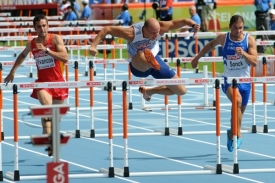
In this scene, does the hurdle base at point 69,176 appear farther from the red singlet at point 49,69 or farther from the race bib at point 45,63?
the race bib at point 45,63

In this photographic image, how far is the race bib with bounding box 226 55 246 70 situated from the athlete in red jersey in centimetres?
222

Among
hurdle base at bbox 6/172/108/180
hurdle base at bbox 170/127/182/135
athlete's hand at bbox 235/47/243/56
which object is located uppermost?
athlete's hand at bbox 235/47/243/56

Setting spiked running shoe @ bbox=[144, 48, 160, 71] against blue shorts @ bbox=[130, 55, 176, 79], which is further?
blue shorts @ bbox=[130, 55, 176, 79]

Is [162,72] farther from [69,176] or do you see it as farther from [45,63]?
[69,176]

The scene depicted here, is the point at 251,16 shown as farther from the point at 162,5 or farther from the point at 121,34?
the point at 121,34

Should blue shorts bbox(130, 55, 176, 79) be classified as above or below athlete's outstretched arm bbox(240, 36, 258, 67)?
below

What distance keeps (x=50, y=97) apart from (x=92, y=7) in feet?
92.6

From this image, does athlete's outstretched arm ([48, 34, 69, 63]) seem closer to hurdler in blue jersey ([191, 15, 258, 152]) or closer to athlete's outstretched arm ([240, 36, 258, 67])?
hurdler in blue jersey ([191, 15, 258, 152])

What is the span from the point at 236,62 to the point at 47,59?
98.7 inches

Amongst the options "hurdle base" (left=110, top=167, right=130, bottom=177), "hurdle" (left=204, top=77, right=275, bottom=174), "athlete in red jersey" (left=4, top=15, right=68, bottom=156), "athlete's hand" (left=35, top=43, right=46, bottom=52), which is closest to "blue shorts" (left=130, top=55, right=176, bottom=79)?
"athlete in red jersey" (left=4, top=15, right=68, bottom=156)

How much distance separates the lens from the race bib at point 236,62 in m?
13.8

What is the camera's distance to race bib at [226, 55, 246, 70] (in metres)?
13.8

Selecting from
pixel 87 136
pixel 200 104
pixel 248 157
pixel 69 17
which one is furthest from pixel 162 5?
pixel 248 157

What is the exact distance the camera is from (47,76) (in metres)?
13.5
